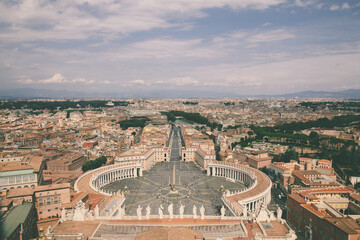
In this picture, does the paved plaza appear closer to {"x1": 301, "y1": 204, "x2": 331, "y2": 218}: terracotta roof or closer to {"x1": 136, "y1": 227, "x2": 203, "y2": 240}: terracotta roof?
{"x1": 301, "y1": 204, "x2": 331, "y2": 218}: terracotta roof

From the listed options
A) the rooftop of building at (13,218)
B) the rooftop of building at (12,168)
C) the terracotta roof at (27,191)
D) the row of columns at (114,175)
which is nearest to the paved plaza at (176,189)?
the row of columns at (114,175)

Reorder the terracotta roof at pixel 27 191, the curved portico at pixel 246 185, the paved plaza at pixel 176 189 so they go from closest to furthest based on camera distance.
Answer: the terracotta roof at pixel 27 191
the curved portico at pixel 246 185
the paved plaza at pixel 176 189

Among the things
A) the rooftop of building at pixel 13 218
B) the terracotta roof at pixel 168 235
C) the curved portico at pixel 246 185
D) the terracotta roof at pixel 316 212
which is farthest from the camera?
the curved portico at pixel 246 185

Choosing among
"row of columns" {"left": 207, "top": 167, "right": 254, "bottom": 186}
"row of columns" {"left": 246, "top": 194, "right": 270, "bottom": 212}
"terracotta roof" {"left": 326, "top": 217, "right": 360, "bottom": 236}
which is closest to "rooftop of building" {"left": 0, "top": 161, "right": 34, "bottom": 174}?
"row of columns" {"left": 246, "top": 194, "right": 270, "bottom": 212}

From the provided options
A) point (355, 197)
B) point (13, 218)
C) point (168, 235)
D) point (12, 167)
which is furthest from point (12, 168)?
point (355, 197)

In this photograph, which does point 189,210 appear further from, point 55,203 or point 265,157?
point 265,157

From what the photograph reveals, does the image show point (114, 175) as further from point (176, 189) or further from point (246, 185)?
point (246, 185)

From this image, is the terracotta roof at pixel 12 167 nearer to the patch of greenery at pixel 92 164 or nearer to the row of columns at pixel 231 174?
the patch of greenery at pixel 92 164

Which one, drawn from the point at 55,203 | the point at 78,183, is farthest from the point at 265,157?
the point at 55,203
